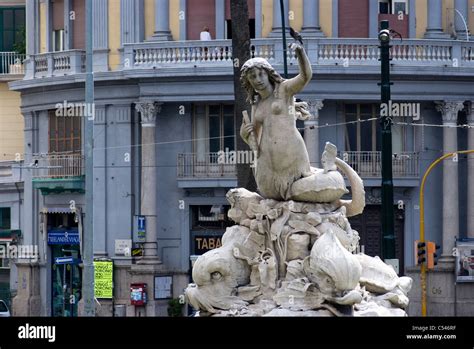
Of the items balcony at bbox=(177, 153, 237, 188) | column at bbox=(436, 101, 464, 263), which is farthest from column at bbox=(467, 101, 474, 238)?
balcony at bbox=(177, 153, 237, 188)

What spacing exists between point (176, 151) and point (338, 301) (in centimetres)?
3225

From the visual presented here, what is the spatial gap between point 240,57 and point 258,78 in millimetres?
11511

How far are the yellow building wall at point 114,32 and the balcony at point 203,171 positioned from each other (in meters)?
3.53

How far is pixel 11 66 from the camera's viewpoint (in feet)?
228

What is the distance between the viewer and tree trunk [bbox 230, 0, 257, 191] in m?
37.7

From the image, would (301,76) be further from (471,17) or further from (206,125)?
(471,17)

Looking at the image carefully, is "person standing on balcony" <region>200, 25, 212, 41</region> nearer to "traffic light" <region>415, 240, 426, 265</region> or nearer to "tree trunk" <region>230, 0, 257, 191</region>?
"traffic light" <region>415, 240, 426, 265</region>

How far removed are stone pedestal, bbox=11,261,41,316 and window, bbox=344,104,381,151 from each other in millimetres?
10533

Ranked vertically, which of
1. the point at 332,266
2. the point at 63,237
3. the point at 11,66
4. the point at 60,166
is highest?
the point at 11,66

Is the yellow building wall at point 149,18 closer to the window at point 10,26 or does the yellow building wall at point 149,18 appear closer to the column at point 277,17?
the column at point 277,17

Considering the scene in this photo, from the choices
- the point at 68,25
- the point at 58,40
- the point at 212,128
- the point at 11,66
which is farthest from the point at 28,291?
the point at 11,66
